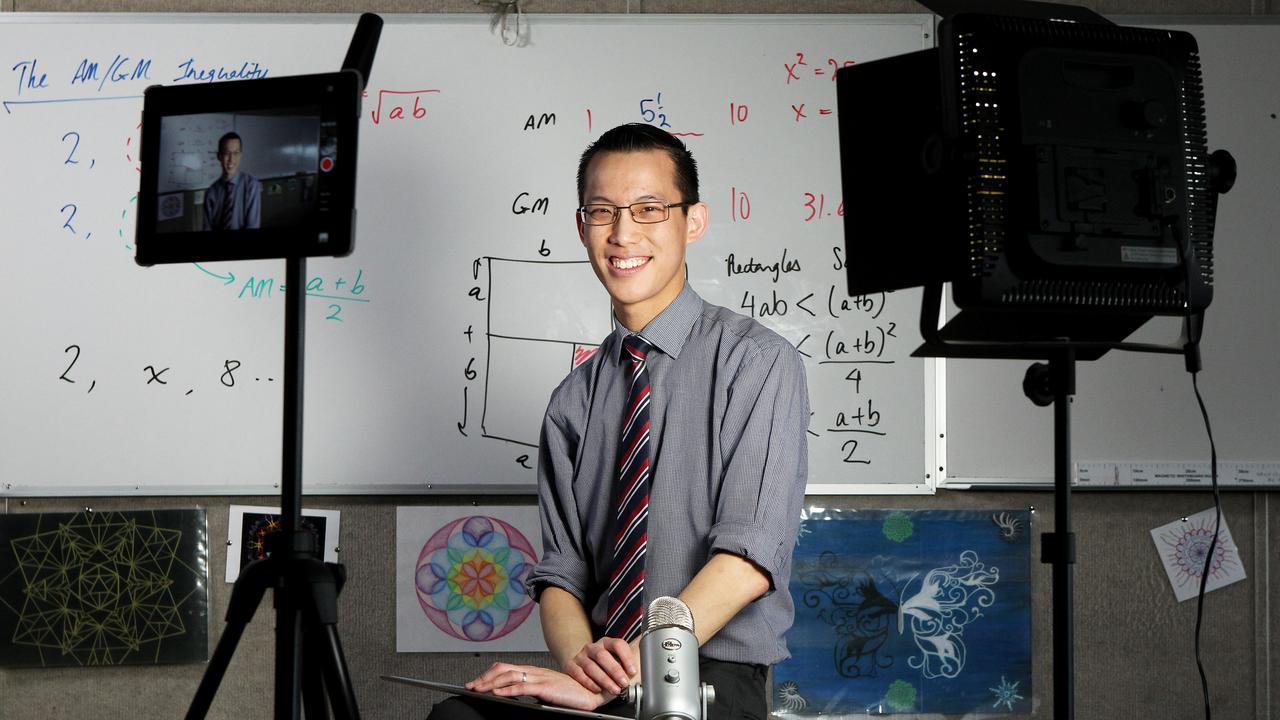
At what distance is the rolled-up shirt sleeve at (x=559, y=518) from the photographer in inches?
59.4

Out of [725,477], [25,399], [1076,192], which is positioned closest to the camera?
[1076,192]

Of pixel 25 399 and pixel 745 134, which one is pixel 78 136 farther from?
pixel 745 134

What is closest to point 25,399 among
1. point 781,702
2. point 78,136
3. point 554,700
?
point 78,136

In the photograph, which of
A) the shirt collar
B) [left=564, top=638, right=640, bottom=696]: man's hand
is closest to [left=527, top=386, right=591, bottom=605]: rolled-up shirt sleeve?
the shirt collar

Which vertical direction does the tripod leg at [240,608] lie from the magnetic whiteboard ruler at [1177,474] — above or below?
below

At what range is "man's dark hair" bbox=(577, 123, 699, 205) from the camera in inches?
59.6

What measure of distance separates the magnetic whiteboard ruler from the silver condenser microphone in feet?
5.60

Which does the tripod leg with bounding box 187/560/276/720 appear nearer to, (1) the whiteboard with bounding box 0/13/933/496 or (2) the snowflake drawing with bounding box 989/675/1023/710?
(1) the whiteboard with bounding box 0/13/933/496

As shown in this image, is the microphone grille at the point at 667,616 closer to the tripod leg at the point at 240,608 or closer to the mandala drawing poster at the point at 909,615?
the tripod leg at the point at 240,608

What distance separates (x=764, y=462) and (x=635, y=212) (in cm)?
40

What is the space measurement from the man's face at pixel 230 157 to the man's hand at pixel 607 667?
0.66 metres

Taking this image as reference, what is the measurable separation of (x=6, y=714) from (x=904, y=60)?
218 cm

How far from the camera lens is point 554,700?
3.89 ft

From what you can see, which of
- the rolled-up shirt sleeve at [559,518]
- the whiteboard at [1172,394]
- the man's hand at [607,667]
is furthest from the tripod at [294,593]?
the whiteboard at [1172,394]
